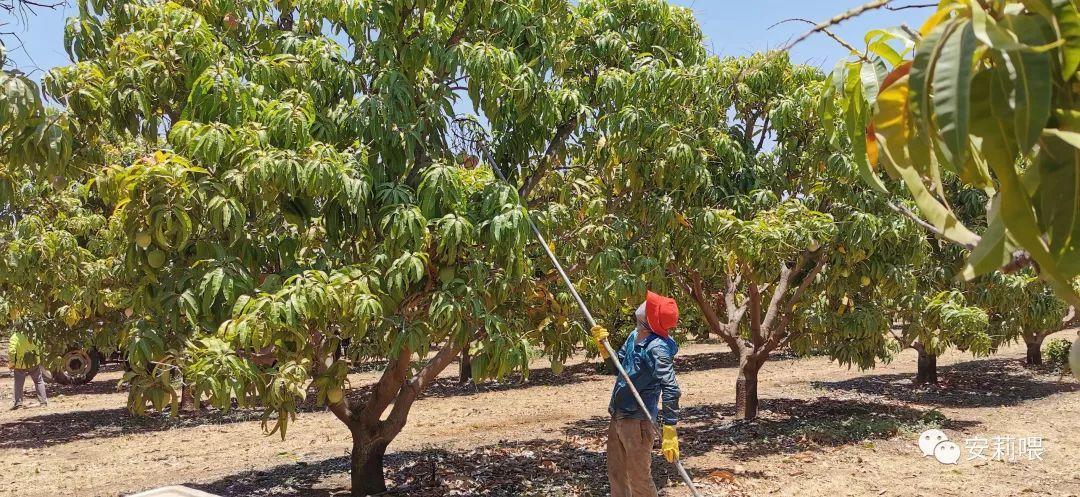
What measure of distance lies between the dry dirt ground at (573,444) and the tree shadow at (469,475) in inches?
1.0

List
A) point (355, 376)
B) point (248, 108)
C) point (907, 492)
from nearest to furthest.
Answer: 1. point (248, 108)
2. point (907, 492)
3. point (355, 376)

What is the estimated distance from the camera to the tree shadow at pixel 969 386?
41.5ft

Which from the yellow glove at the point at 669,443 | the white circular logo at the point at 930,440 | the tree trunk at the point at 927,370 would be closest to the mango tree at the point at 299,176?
the yellow glove at the point at 669,443

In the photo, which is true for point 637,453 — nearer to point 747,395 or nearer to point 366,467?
point 366,467

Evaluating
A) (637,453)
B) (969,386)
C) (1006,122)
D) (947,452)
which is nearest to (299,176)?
(637,453)

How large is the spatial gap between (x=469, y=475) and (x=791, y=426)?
4681mm

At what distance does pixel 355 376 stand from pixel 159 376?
15.2 metres

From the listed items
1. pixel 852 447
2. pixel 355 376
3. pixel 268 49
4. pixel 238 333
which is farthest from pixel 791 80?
pixel 355 376

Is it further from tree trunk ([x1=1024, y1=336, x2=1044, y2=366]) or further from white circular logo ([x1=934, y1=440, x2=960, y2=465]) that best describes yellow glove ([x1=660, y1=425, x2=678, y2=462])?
tree trunk ([x1=1024, y1=336, x2=1044, y2=366])

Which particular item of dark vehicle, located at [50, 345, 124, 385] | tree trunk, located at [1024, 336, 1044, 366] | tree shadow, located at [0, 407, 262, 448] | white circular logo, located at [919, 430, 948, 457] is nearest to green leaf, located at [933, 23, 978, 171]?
white circular logo, located at [919, 430, 948, 457]

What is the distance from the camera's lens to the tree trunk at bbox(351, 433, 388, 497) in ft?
23.2

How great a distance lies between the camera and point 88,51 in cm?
551

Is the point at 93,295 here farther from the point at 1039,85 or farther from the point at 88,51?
the point at 1039,85

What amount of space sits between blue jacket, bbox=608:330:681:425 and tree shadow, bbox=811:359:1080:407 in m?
8.45
